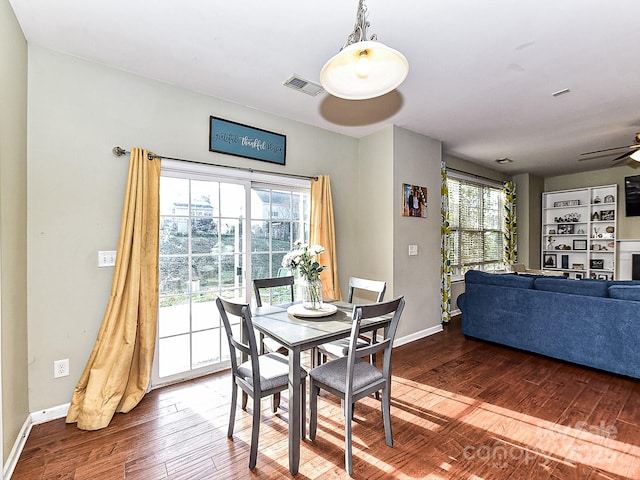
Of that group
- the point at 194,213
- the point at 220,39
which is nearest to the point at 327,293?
the point at 194,213

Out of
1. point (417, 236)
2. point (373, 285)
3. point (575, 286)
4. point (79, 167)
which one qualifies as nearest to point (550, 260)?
point (575, 286)

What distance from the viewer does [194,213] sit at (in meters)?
2.88

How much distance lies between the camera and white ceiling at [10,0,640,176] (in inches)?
71.2

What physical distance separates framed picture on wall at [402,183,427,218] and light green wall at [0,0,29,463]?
3.53m

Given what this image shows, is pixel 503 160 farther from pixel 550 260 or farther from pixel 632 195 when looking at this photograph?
pixel 550 260

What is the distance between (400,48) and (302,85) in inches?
35.5

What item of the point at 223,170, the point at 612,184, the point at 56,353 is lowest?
the point at 56,353

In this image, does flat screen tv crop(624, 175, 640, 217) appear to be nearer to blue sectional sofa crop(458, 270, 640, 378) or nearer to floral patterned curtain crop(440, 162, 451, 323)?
blue sectional sofa crop(458, 270, 640, 378)

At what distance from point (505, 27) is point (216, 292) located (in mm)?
3126

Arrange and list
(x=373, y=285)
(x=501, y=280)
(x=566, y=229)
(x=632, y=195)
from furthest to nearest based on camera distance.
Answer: (x=566, y=229) < (x=632, y=195) < (x=501, y=280) < (x=373, y=285)

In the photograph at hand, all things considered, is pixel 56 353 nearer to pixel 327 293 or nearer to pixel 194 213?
pixel 194 213

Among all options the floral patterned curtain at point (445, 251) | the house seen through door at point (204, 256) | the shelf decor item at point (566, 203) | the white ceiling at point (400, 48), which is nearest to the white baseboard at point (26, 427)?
the house seen through door at point (204, 256)

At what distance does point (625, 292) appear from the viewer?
2.79m

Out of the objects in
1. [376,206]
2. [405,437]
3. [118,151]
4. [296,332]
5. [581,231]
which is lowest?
[405,437]
